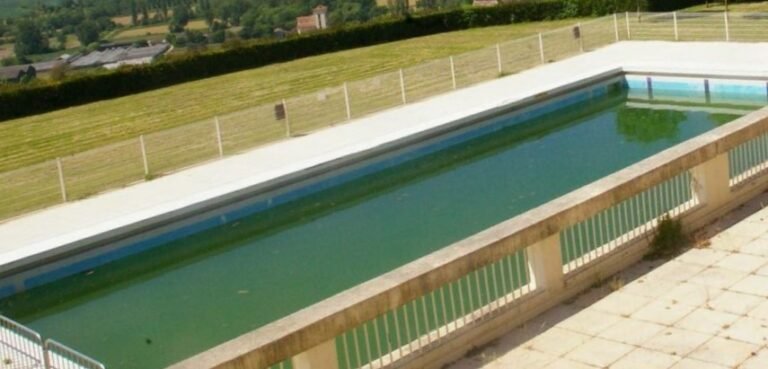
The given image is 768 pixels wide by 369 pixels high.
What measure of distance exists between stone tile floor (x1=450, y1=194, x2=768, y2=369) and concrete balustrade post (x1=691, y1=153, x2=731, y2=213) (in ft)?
2.18

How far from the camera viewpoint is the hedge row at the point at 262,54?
2977 cm

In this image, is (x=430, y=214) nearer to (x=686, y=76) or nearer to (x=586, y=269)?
(x=586, y=269)

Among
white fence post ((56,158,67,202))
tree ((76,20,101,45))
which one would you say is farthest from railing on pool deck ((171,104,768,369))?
tree ((76,20,101,45))

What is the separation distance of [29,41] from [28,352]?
7740 cm

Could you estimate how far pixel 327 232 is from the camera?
46.4 feet

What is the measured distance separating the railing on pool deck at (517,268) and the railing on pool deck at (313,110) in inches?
373

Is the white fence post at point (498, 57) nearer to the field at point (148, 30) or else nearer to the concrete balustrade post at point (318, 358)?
the concrete balustrade post at point (318, 358)

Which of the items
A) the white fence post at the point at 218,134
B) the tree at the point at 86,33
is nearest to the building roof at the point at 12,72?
the white fence post at the point at 218,134

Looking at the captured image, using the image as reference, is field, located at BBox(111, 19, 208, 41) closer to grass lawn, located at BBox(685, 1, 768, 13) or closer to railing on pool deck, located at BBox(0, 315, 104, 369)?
grass lawn, located at BBox(685, 1, 768, 13)

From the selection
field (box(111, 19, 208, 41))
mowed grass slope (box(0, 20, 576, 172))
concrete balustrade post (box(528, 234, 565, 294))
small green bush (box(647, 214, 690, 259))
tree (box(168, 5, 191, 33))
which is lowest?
mowed grass slope (box(0, 20, 576, 172))

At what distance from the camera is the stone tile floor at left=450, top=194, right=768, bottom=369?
5.97 meters

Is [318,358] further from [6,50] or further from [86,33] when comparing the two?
[86,33]

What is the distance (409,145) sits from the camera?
18.1 m

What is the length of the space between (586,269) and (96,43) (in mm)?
83542
